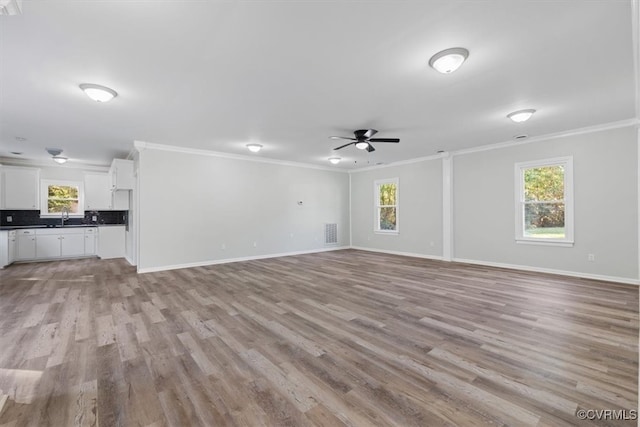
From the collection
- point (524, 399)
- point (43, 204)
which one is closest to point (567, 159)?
point (524, 399)

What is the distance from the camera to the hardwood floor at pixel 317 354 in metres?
1.71

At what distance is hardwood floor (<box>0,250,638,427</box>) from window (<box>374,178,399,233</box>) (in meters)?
3.95

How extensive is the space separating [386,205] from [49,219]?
9.58 m

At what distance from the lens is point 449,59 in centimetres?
254

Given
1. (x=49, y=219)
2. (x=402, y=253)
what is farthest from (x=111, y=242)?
(x=402, y=253)

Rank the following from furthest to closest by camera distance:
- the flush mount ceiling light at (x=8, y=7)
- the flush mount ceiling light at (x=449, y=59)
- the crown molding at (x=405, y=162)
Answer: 1. the crown molding at (x=405, y=162)
2. the flush mount ceiling light at (x=449, y=59)
3. the flush mount ceiling light at (x=8, y=7)

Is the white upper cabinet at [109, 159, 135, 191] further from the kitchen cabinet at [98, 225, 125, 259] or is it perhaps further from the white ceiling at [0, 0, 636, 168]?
the kitchen cabinet at [98, 225, 125, 259]

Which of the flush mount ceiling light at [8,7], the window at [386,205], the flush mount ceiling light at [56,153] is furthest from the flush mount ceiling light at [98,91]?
the window at [386,205]

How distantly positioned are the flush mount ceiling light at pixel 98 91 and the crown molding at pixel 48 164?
6180 millimetres

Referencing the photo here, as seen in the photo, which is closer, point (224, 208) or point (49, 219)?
point (224, 208)

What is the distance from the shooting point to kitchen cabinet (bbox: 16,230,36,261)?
6738 mm

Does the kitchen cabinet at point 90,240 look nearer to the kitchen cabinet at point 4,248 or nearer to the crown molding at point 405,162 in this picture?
the kitchen cabinet at point 4,248

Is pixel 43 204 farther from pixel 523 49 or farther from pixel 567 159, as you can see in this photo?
pixel 567 159

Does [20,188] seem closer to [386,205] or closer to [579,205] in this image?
[386,205]
